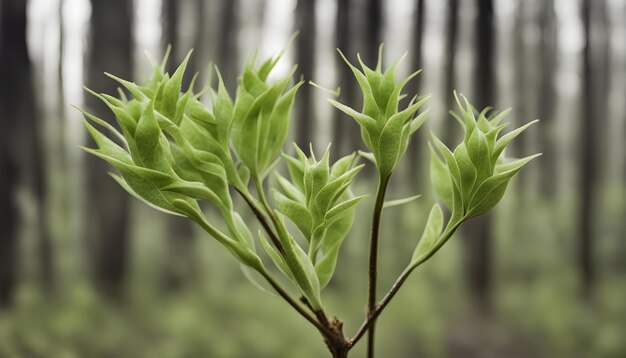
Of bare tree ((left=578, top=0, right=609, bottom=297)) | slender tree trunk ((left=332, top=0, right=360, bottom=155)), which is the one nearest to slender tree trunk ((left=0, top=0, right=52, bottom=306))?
slender tree trunk ((left=332, top=0, right=360, bottom=155))

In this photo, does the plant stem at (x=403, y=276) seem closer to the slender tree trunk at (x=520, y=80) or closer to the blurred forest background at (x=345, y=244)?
the blurred forest background at (x=345, y=244)

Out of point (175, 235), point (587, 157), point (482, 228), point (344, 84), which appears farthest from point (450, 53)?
point (175, 235)

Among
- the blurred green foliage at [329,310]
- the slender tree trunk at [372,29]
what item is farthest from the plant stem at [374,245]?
the slender tree trunk at [372,29]

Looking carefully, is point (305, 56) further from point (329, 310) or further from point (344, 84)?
point (329, 310)

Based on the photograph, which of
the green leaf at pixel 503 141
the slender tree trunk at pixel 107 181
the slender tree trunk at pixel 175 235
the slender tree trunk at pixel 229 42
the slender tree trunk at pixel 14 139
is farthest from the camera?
the slender tree trunk at pixel 229 42

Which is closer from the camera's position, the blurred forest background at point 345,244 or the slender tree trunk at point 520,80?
the blurred forest background at point 345,244

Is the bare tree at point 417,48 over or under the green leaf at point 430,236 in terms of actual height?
over

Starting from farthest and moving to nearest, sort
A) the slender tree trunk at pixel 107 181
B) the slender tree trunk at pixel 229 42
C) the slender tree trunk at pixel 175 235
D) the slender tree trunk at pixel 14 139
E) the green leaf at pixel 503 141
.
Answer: the slender tree trunk at pixel 229 42
the slender tree trunk at pixel 175 235
the slender tree trunk at pixel 107 181
the slender tree trunk at pixel 14 139
the green leaf at pixel 503 141
